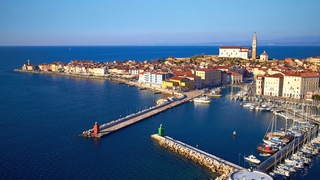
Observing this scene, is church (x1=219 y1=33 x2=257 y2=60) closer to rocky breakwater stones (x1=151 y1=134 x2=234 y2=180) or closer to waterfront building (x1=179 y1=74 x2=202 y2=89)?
waterfront building (x1=179 y1=74 x2=202 y2=89)

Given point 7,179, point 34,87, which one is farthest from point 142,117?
point 34,87

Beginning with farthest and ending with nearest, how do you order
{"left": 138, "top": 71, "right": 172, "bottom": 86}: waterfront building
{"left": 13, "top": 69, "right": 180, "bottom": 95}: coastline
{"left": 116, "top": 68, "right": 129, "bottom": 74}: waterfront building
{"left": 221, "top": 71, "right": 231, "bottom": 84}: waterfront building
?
{"left": 116, "top": 68, "right": 129, "bottom": 74}: waterfront building → {"left": 221, "top": 71, "right": 231, "bottom": 84}: waterfront building → {"left": 138, "top": 71, "right": 172, "bottom": 86}: waterfront building → {"left": 13, "top": 69, "right": 180, "bottom": 95}: coastline

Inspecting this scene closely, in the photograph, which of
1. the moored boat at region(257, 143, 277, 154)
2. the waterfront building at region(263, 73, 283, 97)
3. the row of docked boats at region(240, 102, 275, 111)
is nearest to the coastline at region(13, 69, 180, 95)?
the row of docked boats at region(240, 102, 275, 111)

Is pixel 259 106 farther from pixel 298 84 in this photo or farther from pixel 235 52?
pixel 235 52

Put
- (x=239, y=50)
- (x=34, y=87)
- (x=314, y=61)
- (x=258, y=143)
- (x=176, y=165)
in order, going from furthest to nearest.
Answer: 1. (x=239, y=50)
2. (x=314, y=61)
3. (x=34, y=87)
4. (x=258, y=143)
5. (x=176, y=165)

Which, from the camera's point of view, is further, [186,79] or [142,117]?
[186,79]

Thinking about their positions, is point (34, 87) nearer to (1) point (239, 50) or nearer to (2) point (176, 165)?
(2) point (176, 165)

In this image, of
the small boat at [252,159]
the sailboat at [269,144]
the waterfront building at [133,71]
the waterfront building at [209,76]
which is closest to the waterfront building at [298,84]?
the waterfront building at [209,76]

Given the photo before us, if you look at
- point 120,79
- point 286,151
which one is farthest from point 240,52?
point 286,151
